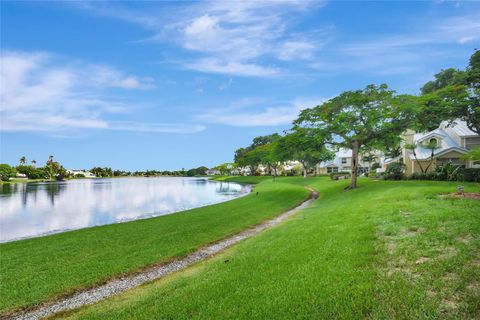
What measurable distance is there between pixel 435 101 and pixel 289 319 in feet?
99.6

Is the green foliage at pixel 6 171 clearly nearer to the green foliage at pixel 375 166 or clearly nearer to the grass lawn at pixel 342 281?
the green foliage at pixel 375 166

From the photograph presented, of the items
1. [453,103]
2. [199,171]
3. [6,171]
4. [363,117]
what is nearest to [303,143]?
[363,117]

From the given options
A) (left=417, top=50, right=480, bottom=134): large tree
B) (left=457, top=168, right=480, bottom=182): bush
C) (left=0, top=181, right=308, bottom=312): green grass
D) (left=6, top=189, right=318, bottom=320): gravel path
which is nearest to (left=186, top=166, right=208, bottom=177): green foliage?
(left=417, top=50, right=480, bottom=134): large tree

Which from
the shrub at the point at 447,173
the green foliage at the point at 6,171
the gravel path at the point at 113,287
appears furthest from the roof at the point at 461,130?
the green foliage at the point at 6,171

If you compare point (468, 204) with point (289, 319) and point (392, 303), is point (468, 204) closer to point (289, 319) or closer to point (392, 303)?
point (392, 303)

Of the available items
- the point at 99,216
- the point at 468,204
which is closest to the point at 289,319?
the point at 468,204

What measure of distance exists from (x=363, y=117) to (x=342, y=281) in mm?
23655

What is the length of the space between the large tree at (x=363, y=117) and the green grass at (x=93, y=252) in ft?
45.0

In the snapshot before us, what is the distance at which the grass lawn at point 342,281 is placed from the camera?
4.57m

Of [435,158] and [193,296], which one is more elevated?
[435,158]

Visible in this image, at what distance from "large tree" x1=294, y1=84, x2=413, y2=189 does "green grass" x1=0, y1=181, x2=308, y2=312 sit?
540 inches

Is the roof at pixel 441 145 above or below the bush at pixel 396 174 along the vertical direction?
above

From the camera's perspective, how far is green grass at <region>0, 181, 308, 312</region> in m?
8.12

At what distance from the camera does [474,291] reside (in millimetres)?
4547
